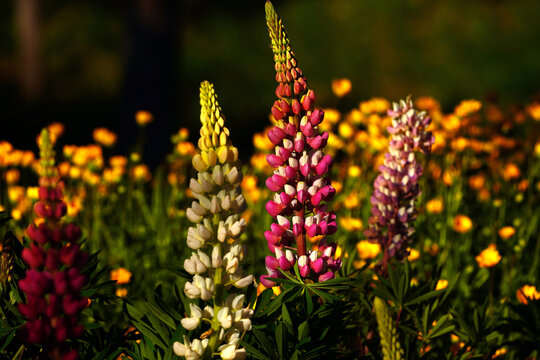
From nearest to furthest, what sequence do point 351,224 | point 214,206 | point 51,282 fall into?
point 51,282
point 214,206
point 351,224

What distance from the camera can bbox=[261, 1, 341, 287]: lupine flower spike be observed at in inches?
65.8

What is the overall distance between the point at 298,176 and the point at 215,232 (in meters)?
0.38

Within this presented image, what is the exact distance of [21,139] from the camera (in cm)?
807

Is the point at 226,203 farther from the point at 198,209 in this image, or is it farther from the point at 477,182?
the point at 477,182

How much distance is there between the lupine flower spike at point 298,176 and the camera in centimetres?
167

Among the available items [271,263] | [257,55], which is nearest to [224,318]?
[271,263]

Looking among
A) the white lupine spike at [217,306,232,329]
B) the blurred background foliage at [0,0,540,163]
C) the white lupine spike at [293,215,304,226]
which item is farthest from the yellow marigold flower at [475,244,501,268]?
the blurred background foliage at [0,0,540,163]

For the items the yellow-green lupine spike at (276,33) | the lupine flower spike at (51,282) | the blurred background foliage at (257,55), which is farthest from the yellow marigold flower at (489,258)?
the blurred background foliage at (257,55)

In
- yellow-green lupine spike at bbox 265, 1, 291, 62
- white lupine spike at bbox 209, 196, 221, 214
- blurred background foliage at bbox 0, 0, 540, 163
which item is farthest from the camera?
blurred background foliage at bbox 0, 0, 540, 163

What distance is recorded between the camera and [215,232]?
4.63 ft

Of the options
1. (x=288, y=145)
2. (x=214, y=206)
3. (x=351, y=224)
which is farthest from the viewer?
(x=351, y=224)

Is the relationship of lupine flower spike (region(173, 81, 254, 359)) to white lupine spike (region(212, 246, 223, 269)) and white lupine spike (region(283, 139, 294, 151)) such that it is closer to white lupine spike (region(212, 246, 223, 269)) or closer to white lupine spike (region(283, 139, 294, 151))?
white lupine spike (region(212, 246, 223, 269))

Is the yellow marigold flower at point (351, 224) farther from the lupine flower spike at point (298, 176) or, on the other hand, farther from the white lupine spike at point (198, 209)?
the white lupine spike at point (198, 209)

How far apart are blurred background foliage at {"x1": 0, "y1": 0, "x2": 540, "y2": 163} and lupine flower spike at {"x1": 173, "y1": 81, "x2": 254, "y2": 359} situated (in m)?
6.78
